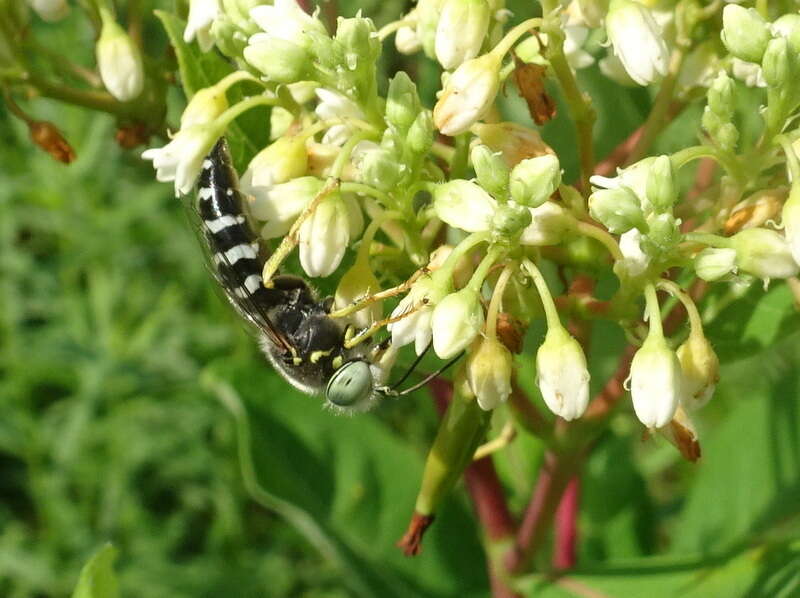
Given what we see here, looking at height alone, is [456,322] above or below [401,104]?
below

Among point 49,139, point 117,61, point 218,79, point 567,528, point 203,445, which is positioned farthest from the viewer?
point 203,445

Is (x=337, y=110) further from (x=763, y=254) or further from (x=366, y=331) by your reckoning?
(x=763, y=254)

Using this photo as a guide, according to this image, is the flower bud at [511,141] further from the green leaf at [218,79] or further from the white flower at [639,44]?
the green leaf at [218,79]

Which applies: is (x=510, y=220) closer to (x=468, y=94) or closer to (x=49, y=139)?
(x=468, y=94)

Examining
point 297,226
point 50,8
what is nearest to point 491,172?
point 297,226

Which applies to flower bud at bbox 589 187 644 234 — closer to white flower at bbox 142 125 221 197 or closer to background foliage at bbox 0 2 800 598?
white flower at bbox 142 125 221 197

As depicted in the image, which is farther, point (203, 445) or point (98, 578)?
point (203, 445)

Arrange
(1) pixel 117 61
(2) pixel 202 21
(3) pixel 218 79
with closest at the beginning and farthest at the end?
(2) pixel 202 21 → (3) pixel 218 79 → (1) pixel 117 61

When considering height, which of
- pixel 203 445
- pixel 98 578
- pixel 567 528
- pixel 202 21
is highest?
pixel 202 21
